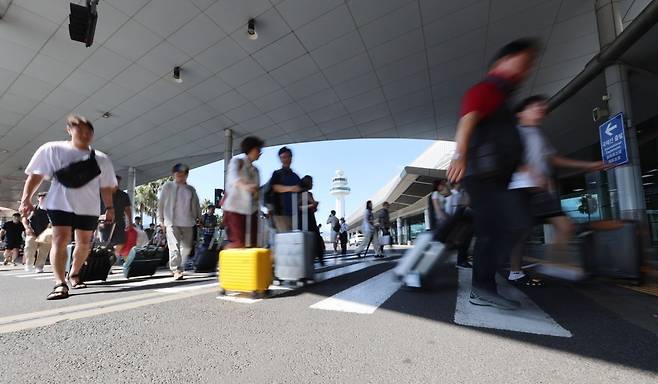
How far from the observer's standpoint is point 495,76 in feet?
7.09

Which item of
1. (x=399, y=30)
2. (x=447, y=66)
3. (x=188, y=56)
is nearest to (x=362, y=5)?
(x=399, y=30)

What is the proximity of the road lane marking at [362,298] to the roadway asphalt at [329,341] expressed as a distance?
0.08 ft

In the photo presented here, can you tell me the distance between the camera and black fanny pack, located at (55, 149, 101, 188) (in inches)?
124

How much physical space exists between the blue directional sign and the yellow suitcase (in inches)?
265

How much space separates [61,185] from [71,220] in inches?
14.5

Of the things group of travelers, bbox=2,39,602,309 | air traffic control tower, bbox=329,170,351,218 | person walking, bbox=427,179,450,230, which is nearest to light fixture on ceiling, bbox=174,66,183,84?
group of travelers, bbox=2,39,602,309

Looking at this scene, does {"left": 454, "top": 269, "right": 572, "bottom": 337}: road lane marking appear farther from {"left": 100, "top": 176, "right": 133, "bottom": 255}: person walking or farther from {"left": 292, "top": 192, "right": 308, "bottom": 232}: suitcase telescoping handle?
{"left": 100, "top": 176, "right": 133, "bottom": 255}: person walking

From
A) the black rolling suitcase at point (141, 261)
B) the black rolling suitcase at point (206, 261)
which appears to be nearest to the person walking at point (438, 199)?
the black rolling suitcase at point (206, 261)

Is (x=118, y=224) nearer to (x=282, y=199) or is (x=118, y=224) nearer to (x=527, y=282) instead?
(x=282, y=199)

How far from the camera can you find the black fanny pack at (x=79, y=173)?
3.14 meters

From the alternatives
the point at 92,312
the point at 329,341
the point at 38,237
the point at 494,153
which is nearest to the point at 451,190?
the point at 494,153

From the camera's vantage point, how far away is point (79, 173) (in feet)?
10.5

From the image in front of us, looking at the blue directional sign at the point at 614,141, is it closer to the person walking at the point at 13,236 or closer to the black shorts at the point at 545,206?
the black shorts at the point at 545,206

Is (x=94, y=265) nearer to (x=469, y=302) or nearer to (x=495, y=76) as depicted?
(x=469, y=302)
